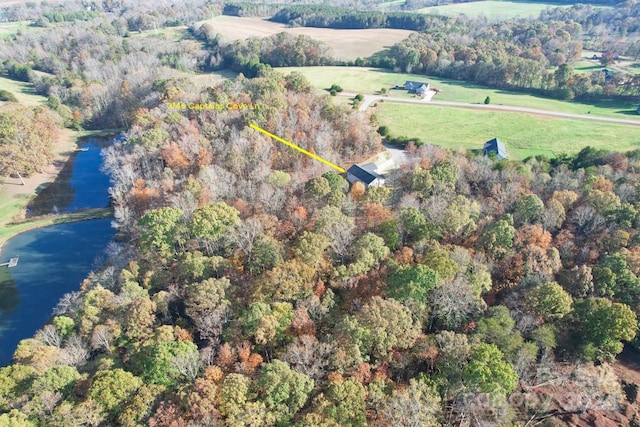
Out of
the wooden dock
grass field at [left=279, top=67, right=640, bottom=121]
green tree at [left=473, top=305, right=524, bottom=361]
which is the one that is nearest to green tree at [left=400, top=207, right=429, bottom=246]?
green tree at [left=473, top=305, right=524, bottom=361]

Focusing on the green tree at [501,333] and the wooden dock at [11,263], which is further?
the wooden dock at [11,263]

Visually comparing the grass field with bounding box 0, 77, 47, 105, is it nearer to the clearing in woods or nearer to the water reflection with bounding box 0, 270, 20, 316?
the clearing in woods

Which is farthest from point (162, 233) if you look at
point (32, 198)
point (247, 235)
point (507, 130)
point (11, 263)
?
point (507, 130)

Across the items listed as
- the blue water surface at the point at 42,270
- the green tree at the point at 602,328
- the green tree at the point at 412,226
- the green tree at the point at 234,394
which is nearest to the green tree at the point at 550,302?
the green tree at the point at 602,328

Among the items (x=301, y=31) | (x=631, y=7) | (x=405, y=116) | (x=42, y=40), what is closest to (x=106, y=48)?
(x=42, y=40)

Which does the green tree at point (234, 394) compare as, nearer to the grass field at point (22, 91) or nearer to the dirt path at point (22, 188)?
the dirt path at point (22, 188)

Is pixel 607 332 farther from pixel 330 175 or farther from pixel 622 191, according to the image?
pixel 330 175
